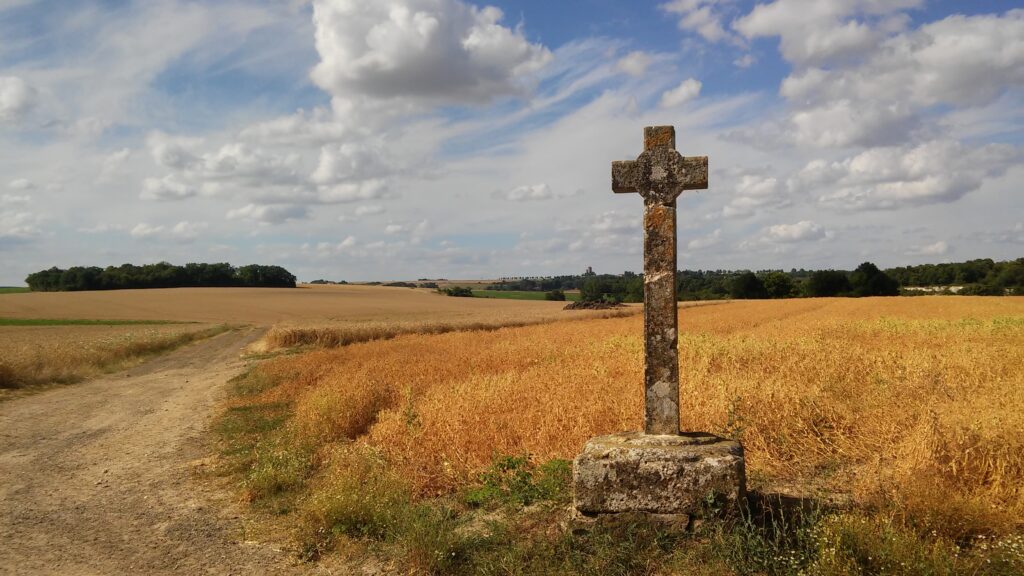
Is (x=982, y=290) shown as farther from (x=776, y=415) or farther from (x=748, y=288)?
(x=776, y=415)

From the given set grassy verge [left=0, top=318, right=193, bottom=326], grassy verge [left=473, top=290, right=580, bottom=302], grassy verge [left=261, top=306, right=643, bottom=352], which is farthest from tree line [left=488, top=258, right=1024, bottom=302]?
grassy verge [left=0, top=318, right=193, bottom=326]

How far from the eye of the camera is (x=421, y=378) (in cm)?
1388

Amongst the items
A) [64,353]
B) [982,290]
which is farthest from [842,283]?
[64,353]

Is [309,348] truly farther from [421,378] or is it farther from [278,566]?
[278,566]

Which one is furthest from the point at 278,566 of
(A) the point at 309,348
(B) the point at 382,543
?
(A) the point at 309,348

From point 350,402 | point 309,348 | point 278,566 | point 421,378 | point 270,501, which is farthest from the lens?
point 309,348

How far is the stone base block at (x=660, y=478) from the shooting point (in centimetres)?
507

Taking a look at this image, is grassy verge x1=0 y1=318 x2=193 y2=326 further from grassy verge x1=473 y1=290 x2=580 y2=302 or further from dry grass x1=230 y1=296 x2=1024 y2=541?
grassy verge x1=473 y1=290 x2=580 y2=302

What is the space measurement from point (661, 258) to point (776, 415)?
126 inches

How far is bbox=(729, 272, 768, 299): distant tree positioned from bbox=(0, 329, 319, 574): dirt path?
75.4 m

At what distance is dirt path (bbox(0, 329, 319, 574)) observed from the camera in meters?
6.21

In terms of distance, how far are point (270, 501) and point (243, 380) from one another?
42.6 feet

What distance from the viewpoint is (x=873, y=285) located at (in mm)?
78812

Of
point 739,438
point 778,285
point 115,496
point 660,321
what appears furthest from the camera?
point 778,285
